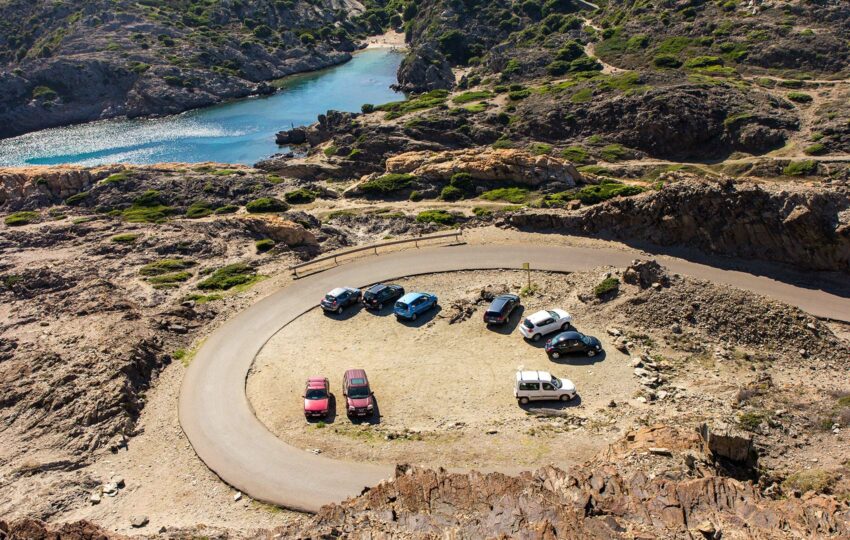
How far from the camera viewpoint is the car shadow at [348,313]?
145 feet

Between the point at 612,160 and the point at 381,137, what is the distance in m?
32.5

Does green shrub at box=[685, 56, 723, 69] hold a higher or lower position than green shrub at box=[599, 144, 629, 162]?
higher

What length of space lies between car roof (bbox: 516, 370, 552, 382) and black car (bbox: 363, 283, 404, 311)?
1331 centimetres

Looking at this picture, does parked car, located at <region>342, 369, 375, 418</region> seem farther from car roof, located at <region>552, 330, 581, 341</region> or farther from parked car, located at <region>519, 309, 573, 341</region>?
car roof, located at <region>552, 330, 581, 341</region>

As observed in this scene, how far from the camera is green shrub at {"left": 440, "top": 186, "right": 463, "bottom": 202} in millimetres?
68438

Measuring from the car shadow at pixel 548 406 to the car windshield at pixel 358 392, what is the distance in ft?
27.3

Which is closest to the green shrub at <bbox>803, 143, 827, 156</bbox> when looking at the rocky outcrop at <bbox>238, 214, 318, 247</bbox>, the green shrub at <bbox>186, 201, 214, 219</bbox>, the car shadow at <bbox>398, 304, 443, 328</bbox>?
the car shadow at <bbox>398, 304, 443, 328</bbox>

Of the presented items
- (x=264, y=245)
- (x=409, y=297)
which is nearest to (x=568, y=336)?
(x=409, y=297)

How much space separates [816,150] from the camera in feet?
250

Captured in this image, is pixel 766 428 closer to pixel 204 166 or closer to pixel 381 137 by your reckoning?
pixel 381 137

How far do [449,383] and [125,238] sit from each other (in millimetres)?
40959

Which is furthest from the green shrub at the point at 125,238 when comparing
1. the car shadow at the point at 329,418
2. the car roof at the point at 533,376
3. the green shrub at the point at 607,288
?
the green shrub at the point at 607,288

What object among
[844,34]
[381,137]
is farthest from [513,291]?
[844,34]

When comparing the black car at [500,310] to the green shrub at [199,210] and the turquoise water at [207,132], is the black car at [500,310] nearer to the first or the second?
the green shrub at [199,210]
